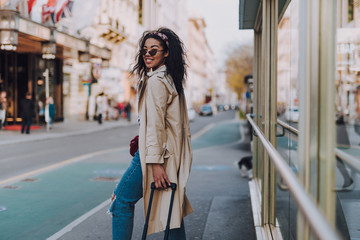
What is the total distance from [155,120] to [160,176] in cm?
37

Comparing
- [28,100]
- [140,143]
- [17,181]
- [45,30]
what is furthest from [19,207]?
[45,30]

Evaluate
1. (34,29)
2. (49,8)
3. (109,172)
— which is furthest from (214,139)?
(109,172)

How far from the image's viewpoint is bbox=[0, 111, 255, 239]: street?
5.00 m

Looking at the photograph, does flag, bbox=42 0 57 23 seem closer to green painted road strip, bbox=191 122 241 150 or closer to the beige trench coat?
green painted road strip, bbox=191 122 241 150

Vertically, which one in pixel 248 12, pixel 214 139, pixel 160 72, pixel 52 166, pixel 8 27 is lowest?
pixel 214 139

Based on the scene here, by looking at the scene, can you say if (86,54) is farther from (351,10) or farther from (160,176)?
(351,10)

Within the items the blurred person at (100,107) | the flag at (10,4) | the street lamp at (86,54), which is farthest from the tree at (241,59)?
the flag at (10,4)

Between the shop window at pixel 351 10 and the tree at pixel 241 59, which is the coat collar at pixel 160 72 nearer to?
the shop window at pixel 351 10

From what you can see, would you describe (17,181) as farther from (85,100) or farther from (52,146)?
(85,100)

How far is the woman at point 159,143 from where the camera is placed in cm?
308

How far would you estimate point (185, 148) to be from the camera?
3316 millimetres

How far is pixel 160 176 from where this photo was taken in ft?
10.1

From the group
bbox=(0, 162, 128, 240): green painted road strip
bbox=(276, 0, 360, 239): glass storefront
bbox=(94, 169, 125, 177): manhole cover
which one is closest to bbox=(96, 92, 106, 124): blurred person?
bbox=(94, 169, 125, 177): manhole cover

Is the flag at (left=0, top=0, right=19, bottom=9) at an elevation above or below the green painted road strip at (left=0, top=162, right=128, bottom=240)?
above
